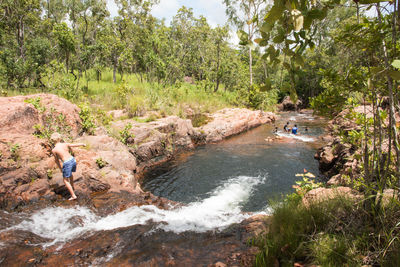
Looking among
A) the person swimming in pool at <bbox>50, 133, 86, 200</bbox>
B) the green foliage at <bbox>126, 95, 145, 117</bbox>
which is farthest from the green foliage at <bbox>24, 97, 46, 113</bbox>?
the green foliage at <bbox>126, 95, 145, 117</bbox>

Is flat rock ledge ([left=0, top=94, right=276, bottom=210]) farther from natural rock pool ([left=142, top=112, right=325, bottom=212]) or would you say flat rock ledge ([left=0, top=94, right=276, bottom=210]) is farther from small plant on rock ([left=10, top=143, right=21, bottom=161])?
natural rock pool ([left=142, top=112, right=325, bottom=212])

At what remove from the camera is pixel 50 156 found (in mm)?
→ 6418

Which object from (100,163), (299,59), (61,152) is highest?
(299,59)

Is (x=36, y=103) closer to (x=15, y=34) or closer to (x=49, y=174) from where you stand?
(x=49, y=174)

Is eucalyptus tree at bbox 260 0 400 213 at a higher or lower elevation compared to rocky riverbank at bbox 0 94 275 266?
higher

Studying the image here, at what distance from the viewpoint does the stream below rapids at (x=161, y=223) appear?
11.1ft

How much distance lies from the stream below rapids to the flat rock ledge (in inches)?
28.2

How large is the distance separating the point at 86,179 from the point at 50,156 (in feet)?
4.77

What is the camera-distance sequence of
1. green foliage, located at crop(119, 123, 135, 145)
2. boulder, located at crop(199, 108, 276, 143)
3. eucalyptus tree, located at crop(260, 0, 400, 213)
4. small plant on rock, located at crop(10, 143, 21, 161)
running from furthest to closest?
boulder, located at crop(199, 108, 276, 143) < green foliage, located at crop(119, 123, 135, 145) < small plant on rock, located at crop(10, 143, 21, 161) < eucalyptus tree, located at crop(260, 0, 400, 213)

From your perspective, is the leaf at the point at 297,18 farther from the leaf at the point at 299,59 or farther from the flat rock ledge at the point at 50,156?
the flat rock ledge at the point at 50,156

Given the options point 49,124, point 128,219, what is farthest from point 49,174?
point 128,219

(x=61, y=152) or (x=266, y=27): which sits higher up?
(x=266, y=27)

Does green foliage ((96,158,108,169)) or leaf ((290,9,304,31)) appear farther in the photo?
green foliage ((96,158,108,169))

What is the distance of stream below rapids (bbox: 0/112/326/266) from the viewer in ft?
11.1
